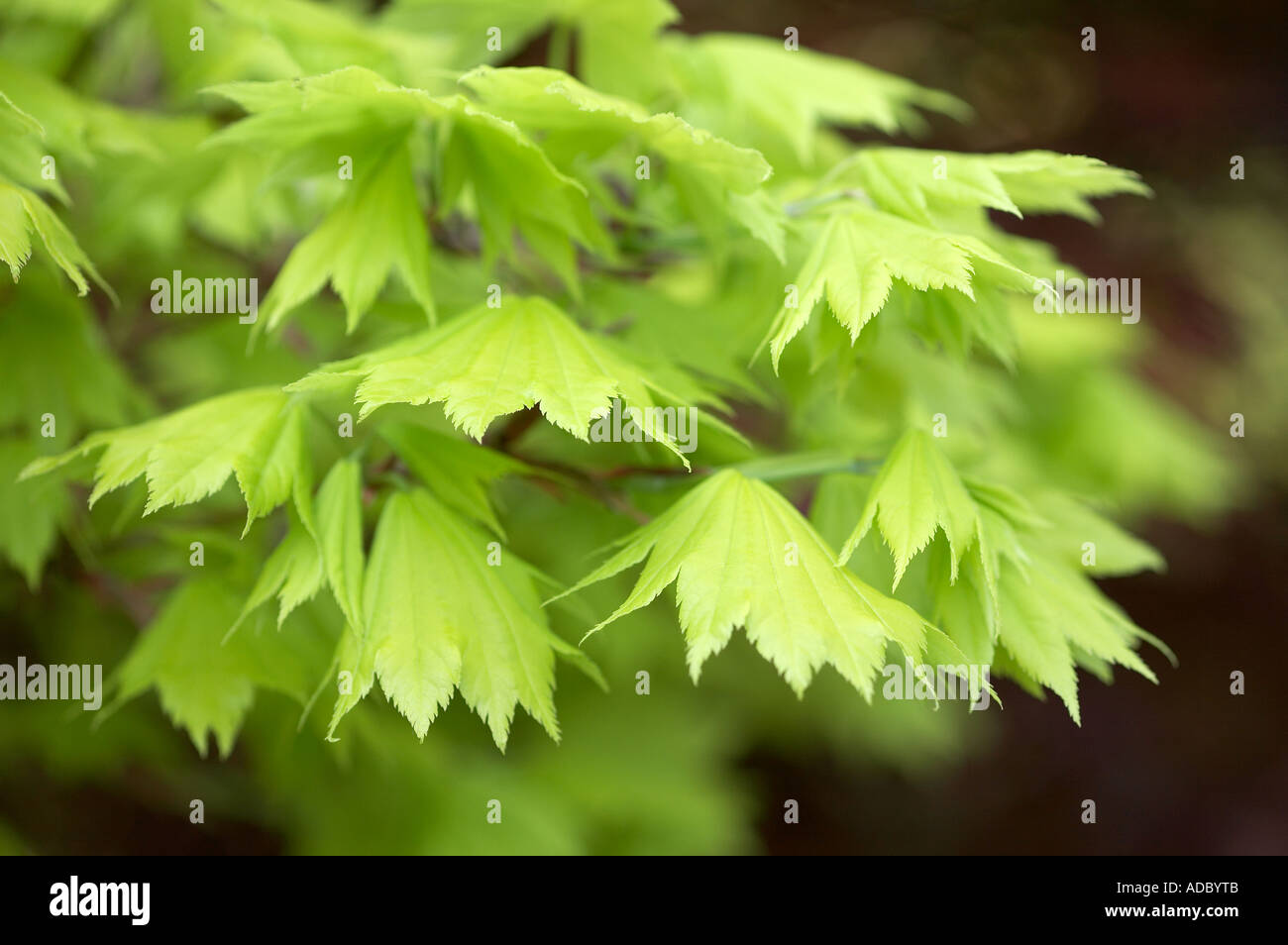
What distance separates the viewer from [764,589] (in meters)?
0.99

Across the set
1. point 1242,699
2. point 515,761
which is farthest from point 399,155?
point 1242,699

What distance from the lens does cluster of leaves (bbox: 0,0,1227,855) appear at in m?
1.02

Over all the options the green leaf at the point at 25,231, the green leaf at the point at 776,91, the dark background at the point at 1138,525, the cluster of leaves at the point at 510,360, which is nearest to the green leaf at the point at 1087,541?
the cluster of leaves at the point at 510,360

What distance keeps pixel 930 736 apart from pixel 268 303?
2.45 metres

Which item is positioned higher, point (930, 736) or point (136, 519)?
point (136, 519)

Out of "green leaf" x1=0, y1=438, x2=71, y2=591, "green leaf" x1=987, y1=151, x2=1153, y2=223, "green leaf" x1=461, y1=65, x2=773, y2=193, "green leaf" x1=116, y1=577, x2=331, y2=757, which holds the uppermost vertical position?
"green leaf" x1=461, y1=65, x2=773, y2=193

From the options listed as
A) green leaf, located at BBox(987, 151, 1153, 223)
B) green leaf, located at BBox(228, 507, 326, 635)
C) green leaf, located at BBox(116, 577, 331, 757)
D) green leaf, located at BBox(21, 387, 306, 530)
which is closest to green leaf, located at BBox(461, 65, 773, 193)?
green leaf, located at BBox(987, 151, 1153, 223)

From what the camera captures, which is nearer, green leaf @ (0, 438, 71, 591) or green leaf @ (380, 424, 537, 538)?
green leaf @ (380, 424, 537, 538)

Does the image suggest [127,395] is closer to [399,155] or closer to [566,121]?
[399,155]

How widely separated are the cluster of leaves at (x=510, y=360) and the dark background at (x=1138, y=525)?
223cm

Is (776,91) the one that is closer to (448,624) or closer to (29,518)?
(448,624)

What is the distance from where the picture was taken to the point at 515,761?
2.80 metres

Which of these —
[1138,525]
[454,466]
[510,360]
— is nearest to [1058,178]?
[510,360]

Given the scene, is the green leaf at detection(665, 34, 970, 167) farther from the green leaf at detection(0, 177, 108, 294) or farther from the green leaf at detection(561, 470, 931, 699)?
the green leaf at detection(0, 177, 108, 294)
